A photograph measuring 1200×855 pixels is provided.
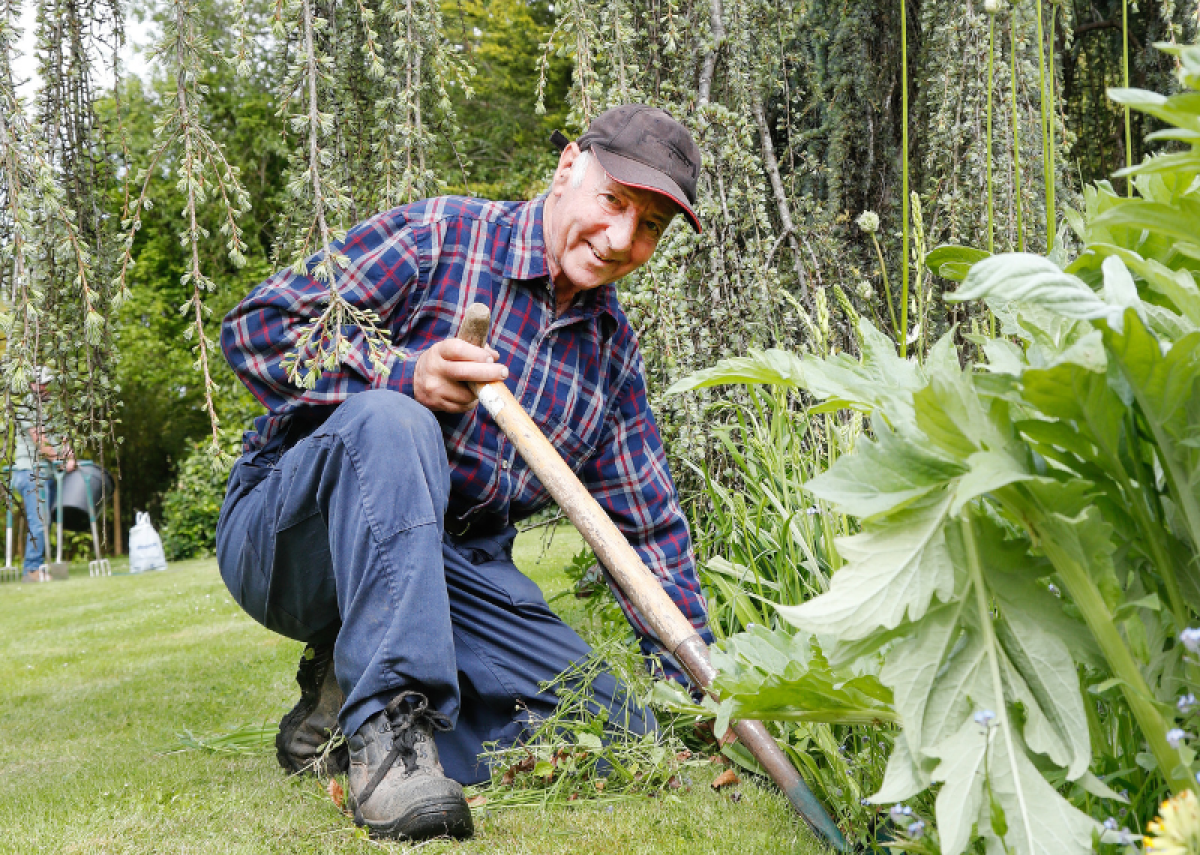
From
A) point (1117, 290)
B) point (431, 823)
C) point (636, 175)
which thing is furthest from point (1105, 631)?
point (636, 175)

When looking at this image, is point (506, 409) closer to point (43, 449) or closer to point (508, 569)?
point (508, 569)

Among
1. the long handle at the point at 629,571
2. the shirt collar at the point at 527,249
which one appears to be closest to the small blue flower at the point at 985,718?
the long handle at the point at 629,571

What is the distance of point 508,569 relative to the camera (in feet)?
7.49

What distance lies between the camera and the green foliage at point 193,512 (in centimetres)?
1077

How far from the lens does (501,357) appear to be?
2170 mm

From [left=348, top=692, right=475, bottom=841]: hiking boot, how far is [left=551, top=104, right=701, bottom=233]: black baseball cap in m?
1.10

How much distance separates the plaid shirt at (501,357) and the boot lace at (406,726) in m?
0.49

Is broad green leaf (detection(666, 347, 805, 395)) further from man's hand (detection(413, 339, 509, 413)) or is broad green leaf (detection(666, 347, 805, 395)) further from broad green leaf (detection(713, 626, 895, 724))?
man's hand (detection(413, 339, 509, 413))

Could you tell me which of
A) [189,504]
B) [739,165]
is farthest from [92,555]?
[739,165]

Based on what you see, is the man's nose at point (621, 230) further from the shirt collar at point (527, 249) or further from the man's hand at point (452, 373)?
the man's hand at point (452, 373)

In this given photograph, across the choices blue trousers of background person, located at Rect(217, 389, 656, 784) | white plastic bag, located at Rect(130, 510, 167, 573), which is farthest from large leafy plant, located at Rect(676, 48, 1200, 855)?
white plastic bag, located at Rect(130, 510, 167, 573)

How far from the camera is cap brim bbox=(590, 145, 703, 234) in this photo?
79.7 inches

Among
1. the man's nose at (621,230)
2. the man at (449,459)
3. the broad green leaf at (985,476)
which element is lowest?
the man at (449,459)

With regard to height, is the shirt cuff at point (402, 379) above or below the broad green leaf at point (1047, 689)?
above
